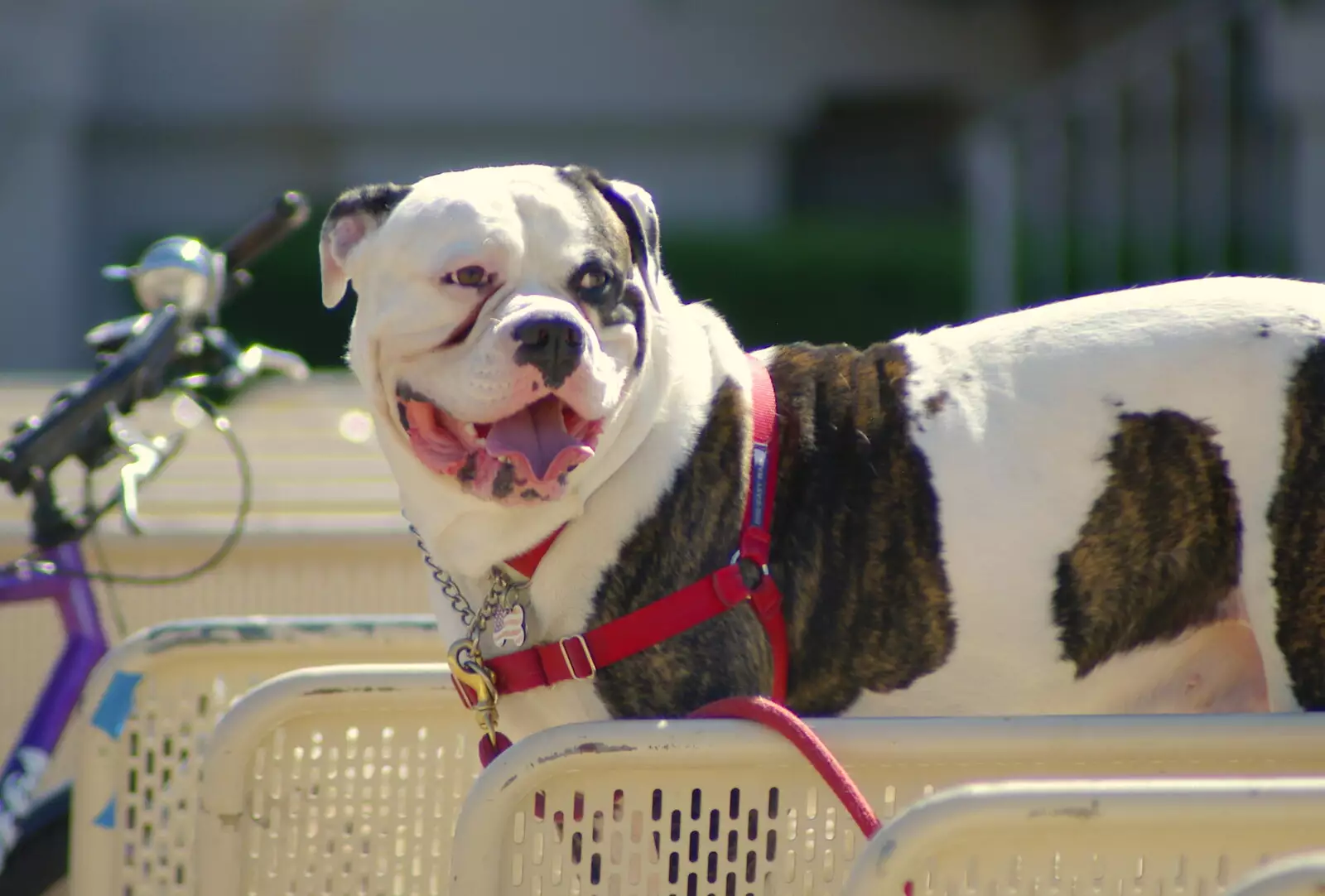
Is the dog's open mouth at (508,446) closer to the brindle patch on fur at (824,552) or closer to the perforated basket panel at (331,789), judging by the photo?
the brindle patch on fur at (824,552)

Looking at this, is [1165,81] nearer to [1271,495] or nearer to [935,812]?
[1271,495]

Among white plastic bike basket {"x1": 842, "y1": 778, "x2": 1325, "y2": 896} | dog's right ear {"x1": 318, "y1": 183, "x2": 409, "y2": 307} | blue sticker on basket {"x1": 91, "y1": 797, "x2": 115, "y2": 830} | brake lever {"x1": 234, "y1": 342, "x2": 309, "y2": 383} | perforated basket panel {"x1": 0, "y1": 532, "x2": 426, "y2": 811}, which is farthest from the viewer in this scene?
perforated basket panel {"x1": 0, "y1": 532, "x2": 426, "y2": 811}

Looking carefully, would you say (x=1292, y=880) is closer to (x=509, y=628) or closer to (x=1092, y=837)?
(x=1092, y=837)

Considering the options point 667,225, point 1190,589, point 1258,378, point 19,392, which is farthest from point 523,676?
point 667,225

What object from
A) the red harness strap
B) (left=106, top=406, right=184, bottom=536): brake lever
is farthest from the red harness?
(left=106, top=406, right=184, bottom=536): brake lever

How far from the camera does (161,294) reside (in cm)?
286

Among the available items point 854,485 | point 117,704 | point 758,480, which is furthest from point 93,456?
point 854,485

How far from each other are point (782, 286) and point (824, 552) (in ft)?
42.8

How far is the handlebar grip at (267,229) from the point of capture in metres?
2.91

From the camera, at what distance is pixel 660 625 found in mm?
2201

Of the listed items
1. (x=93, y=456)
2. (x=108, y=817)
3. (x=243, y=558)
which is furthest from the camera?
(x=243, y=558)

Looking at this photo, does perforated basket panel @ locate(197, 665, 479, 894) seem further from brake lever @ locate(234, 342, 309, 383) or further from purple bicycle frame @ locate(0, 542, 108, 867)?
brake lever @ locate(234, 342, 309, 383)

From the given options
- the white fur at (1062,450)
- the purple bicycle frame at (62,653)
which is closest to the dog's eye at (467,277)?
the white fur at (1062,450)

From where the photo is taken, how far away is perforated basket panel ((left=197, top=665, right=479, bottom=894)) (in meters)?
2.29
